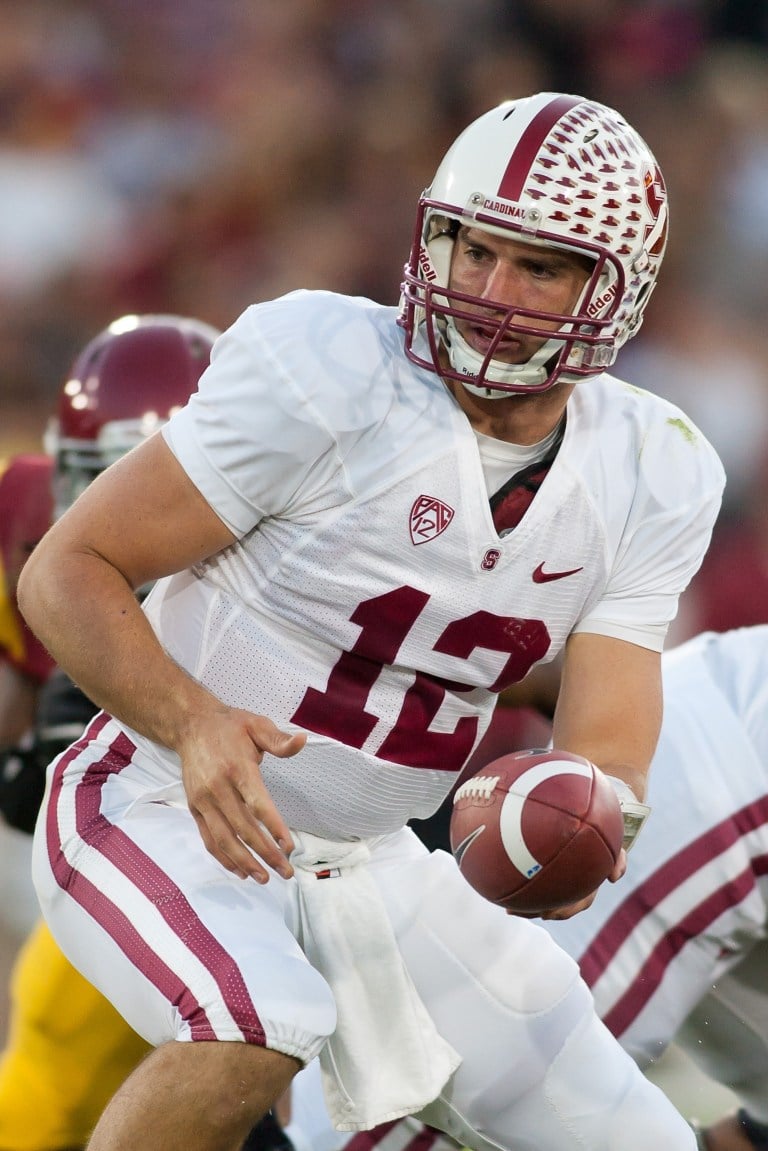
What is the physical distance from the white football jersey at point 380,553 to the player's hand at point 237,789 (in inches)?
11.6

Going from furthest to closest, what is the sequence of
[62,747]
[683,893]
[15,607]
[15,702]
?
[15,702], [15,607], [62,747], [683,893]

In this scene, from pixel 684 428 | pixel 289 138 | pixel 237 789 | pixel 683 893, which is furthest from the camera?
pixel 289 138

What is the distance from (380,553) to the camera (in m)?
2.18

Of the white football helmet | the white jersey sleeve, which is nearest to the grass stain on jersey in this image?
the white football helmet

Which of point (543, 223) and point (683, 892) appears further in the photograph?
point (683, 892)

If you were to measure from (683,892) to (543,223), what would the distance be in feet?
4.46

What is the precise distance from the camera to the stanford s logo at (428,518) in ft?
7.10

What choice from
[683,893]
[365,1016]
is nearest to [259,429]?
[365,1016]

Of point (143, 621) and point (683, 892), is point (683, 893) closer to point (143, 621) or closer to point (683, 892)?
point (683, 892)

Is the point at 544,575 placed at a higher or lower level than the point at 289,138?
higher

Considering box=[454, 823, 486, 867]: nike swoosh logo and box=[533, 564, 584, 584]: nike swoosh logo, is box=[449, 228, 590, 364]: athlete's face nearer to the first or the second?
box=[533, 564, 584, 584]: nike swoosh logo

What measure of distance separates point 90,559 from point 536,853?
711 mm

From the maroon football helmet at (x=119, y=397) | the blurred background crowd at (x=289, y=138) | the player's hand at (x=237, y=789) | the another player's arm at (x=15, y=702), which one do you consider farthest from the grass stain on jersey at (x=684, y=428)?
the blurred background crowd at (x=289, y=138)

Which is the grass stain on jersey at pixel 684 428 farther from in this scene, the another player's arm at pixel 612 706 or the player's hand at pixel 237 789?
the player's hand at pixel 237 789
